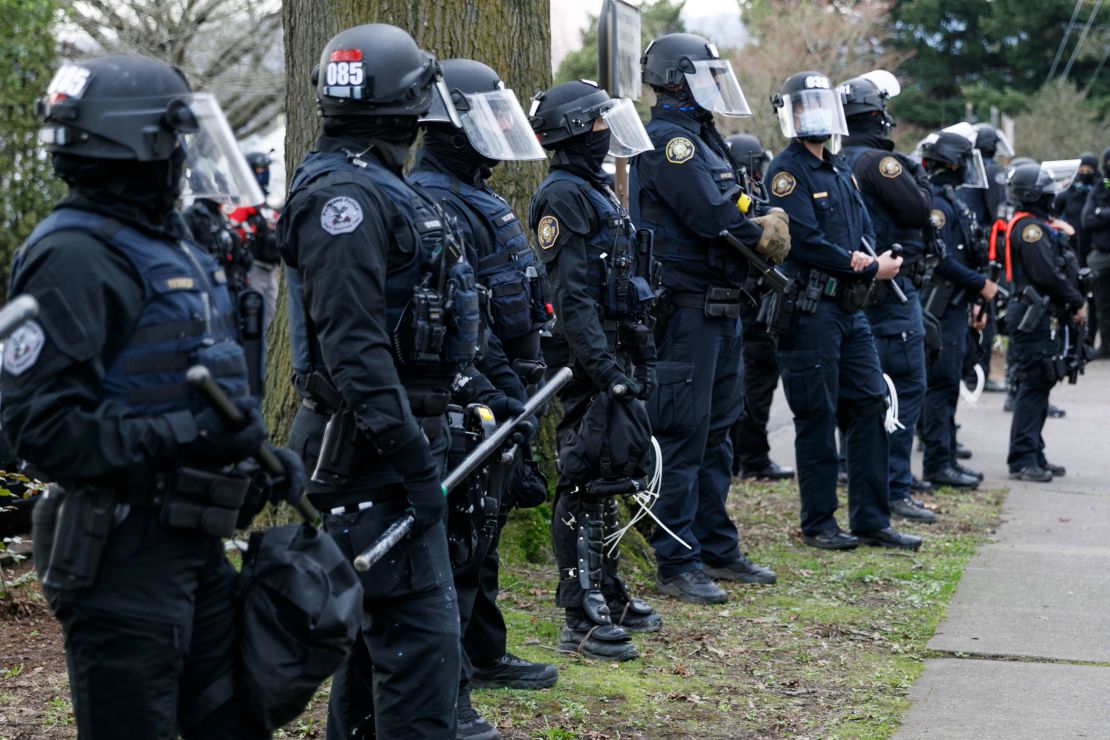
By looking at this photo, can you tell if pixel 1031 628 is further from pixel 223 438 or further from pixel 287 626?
pixel 223 438

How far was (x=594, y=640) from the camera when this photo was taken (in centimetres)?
561

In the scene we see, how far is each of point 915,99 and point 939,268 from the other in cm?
2556

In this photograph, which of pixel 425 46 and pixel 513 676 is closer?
pixel 513 676

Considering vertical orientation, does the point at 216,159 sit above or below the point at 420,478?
above

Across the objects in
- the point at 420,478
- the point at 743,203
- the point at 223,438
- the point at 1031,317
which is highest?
the point at 743,203

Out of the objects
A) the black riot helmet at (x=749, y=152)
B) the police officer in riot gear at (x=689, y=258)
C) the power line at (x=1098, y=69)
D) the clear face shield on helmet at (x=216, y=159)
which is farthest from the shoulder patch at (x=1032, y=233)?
the power line at (x=1098, y=69)

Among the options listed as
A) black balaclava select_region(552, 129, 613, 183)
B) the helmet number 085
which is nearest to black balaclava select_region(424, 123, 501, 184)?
black balaclava select_region(552, 129, 613, 183)

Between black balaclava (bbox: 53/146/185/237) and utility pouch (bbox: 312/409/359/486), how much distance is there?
0.83m

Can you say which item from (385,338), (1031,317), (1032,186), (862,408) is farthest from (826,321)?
(385,338)

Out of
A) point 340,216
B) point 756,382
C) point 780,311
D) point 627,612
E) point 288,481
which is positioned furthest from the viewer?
point 756,382

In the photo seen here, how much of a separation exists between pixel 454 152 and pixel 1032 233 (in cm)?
652

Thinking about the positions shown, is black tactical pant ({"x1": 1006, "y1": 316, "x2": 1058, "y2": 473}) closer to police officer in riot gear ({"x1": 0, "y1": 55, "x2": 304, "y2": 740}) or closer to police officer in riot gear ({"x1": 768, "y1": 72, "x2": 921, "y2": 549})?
police officer in riot gear ({"x1": 768, "y1": 72, "x2": 921, "y2": 549})

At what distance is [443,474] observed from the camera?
14.0ft

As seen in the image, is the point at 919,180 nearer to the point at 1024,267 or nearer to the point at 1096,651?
the point at 1024,267
